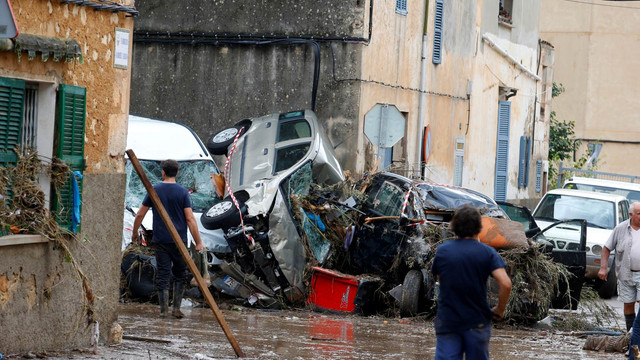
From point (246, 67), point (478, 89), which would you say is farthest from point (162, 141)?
point (478, 89)

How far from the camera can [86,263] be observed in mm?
9062

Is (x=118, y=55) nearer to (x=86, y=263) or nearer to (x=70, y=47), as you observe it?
(x=70, y=47)

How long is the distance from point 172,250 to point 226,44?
8.24 meters

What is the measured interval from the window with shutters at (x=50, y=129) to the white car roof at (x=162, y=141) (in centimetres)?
581

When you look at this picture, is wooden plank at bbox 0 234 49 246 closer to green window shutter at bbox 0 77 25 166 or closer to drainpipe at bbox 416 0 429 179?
green window shutter at bbox 0 77 25 166

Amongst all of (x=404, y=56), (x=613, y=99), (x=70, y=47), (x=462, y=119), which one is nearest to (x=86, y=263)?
(x=70, y=47)

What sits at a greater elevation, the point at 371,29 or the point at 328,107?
the point at 371,29

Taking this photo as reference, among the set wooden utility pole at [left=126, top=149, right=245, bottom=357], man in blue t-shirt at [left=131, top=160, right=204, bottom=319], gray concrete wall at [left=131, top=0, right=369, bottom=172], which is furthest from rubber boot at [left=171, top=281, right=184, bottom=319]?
gray concrete wall at [left=131, top=0, right=369, bottom=172]

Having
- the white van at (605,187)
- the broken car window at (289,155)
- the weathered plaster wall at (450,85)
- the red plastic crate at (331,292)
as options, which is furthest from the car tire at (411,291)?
the white van at (605,187)

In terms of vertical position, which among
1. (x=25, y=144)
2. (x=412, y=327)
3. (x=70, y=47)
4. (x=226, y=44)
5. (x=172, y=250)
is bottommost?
(x=412, y=327)

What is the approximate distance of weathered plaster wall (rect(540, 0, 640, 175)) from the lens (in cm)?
4084

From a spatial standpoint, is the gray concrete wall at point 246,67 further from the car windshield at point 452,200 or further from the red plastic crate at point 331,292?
the red plastic crate at point 331,292

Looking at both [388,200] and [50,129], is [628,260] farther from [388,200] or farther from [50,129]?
[50,129]

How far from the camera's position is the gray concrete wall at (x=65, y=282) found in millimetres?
8211
